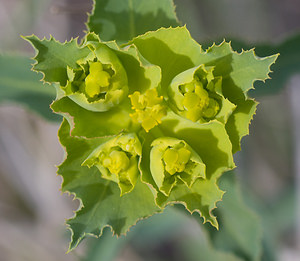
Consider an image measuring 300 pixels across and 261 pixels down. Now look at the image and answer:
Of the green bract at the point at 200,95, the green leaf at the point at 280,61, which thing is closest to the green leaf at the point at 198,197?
the green bract at the point at 200,95

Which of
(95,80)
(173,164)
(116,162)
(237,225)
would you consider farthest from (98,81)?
(237,225)

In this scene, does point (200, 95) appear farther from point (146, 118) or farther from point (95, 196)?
point (95, 196)

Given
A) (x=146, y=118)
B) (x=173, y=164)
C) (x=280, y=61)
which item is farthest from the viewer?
(x=280, y=61)

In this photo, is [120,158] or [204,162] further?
[204,162]

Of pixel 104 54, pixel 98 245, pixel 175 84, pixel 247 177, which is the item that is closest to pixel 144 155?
pixel 175 84

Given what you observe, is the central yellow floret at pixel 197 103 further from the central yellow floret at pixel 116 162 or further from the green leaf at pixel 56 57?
the green leaf at pixel 56 57

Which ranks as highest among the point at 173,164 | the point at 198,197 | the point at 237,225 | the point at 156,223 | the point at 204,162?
the point at 173,164

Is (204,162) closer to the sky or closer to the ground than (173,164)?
closer to the ground

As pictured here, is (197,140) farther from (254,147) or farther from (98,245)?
(254,147)
